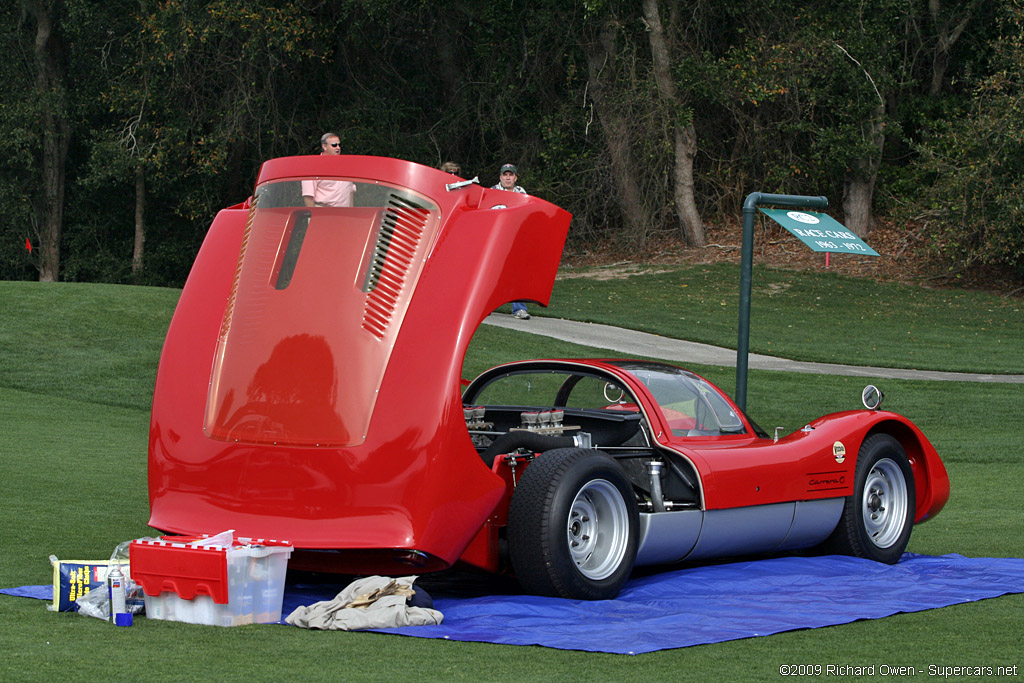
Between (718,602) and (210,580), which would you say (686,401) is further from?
(210,580)

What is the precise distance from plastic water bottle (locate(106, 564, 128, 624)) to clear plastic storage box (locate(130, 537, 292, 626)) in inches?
4.1

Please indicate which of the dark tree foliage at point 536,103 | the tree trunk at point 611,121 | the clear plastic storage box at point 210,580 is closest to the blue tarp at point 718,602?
the clear plastic storage box at point 210,580

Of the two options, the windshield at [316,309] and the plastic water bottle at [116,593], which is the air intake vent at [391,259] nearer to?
the windshield at [316,309]

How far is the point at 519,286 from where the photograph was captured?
6.55 metres

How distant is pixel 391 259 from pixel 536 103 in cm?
3057

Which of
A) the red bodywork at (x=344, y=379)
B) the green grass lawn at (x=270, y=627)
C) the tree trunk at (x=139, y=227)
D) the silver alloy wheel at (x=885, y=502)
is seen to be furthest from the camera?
the tree trunk at (x=139, y=227)

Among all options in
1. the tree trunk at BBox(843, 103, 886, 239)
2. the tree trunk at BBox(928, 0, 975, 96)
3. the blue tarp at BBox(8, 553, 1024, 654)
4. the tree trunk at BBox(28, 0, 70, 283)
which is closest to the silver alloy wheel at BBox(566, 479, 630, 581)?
the blue tarp at BBox(8, 553, 1024, 654)

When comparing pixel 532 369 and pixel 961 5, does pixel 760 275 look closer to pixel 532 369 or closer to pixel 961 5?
pixel 961 5

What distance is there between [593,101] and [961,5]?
35.2 feet

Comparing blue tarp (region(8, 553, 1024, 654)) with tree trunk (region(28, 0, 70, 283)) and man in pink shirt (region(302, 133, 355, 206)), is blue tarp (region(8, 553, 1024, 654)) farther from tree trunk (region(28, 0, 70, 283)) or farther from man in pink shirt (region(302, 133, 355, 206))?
tree trunk (region(28, 0, 70, 283))

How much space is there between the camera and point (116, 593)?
5406 millimetres

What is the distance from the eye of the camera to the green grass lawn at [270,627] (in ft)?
15.2

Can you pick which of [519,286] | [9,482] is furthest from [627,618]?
[9,482]

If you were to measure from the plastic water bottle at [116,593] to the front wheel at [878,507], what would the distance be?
4.77 meters
